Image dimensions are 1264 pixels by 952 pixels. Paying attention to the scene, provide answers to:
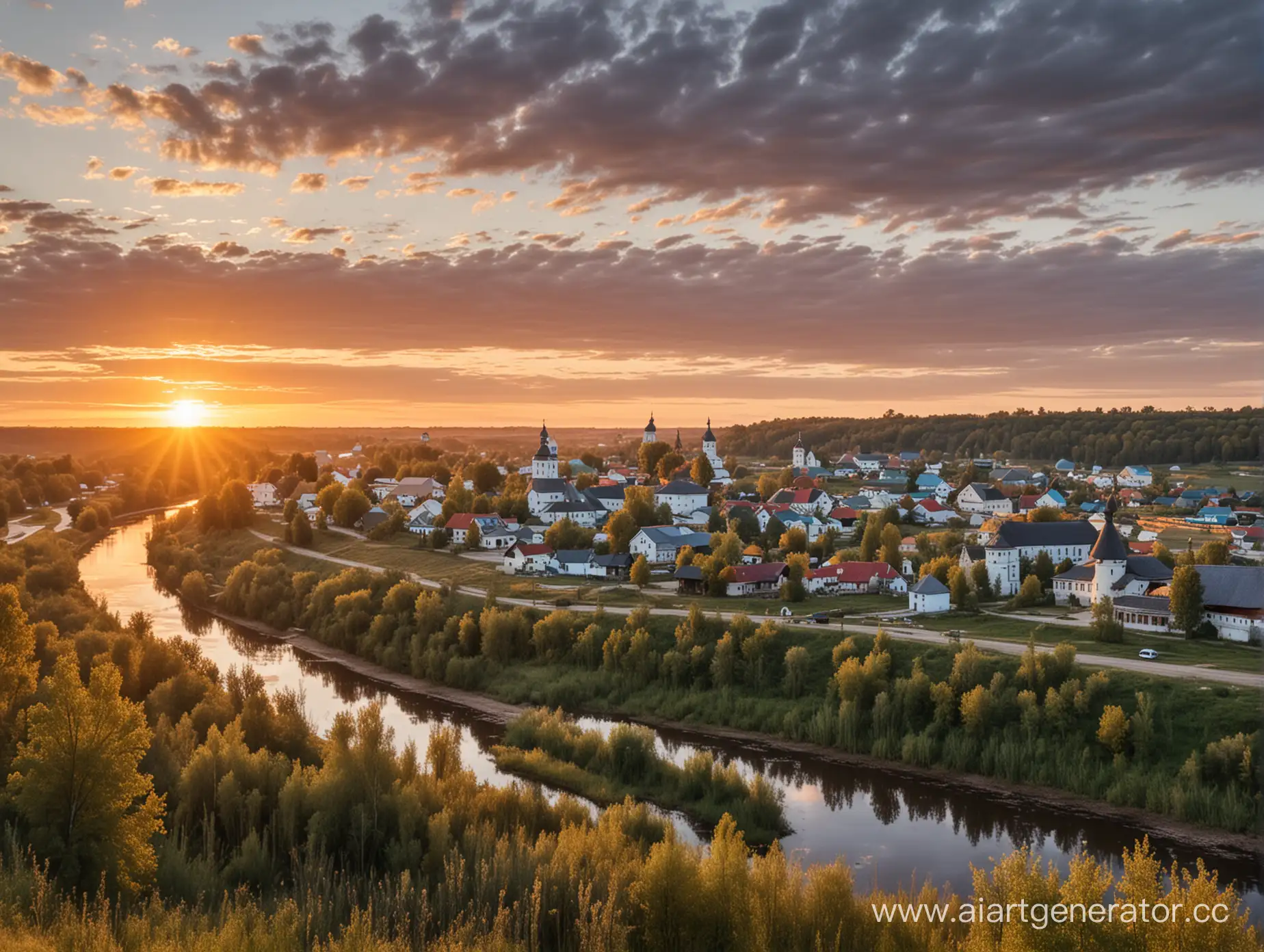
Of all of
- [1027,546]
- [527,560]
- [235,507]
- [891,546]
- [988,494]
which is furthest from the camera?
[235,507]

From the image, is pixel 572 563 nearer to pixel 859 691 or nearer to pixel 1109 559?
pixel 859 691

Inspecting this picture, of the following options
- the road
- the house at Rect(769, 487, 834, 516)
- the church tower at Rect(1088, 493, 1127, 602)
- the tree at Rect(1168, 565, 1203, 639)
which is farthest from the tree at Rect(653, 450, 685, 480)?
the tree at Rect(1168, 565, 1203, 639)

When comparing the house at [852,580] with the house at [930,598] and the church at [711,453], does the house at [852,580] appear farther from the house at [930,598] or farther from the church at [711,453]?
the church at [711,453]

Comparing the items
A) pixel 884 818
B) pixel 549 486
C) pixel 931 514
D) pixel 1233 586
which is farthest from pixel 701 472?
pixel 884 818

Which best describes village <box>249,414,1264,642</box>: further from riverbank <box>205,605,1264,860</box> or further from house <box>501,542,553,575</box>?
riverbank <box>205,605,1264,860</box>

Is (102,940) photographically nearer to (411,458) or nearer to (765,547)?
(765,547)

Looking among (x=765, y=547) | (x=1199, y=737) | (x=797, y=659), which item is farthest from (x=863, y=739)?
(x=765, y=547)
